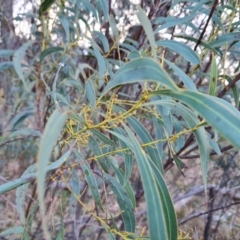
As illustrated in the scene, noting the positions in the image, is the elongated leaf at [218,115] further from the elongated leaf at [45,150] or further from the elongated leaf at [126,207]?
the elongated leaf at [126,207]

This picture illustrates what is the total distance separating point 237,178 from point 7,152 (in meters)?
1.17

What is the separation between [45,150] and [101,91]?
900 millimetres

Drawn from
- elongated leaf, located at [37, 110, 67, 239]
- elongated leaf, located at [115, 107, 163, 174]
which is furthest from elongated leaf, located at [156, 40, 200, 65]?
elongated leaf, located at [37, 110, 67, 239]

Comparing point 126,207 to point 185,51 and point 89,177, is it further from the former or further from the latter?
point 185,51

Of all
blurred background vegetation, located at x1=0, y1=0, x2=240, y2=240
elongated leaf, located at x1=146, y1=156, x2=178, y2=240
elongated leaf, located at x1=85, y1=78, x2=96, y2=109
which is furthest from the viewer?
blurred background vegetation, located at x1=0, y1=0, x2=240, y2=240

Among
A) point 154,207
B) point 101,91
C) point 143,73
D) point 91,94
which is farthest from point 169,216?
point 101,91

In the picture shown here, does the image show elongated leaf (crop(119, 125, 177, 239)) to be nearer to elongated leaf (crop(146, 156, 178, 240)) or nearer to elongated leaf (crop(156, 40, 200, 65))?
elongated leaf (crop(146, 156, 178, 240))

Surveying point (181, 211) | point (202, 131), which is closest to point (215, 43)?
point (202, 131)

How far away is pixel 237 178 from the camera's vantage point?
151cm

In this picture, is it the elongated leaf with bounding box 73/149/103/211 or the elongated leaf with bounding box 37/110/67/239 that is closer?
the elongated leaf with bounding box 37/110/67/239

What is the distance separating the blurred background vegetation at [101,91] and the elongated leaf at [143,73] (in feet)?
0.06

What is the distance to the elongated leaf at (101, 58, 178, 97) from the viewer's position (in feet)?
1.14

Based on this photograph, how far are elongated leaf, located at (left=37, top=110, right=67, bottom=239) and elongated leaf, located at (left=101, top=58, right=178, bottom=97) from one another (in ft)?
0.27

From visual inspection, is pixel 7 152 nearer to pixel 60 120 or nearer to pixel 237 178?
pixel 237 178
